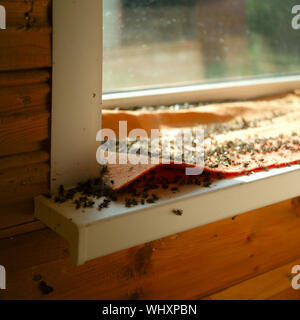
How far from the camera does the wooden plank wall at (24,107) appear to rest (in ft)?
2.90

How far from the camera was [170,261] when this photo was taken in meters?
1.26

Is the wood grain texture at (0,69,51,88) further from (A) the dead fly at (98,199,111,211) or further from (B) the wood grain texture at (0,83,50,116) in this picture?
(A) the dead fly at (98,199,111,211)

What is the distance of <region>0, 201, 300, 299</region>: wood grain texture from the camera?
1034 mm

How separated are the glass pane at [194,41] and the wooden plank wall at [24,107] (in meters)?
0.55

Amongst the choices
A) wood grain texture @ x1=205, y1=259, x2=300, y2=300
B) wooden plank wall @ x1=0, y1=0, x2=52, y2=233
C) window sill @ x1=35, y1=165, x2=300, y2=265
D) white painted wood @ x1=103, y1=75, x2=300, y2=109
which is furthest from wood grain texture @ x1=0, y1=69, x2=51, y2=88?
wood grain texture @ x1=205, y1=259, x2=300, y2=300

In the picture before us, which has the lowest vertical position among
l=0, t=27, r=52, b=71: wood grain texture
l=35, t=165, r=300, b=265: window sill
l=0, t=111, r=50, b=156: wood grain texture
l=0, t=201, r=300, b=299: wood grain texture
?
l=0, t=201, r=300, b=299: wood grain texture

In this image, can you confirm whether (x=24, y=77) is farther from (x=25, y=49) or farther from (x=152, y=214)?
(x=152, y=214)

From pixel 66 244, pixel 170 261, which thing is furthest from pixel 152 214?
pixel 170 261

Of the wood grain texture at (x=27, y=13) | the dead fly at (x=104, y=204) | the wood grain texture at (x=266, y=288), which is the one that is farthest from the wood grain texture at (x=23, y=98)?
the wood grain texture at (x=266, y=288)

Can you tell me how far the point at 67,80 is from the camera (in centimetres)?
97

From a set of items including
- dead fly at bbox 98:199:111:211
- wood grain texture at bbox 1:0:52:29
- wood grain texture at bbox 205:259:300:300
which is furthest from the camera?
wood grain texture at bbox 205:259:300:300

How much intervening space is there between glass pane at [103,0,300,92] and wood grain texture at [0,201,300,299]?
0.55 metres

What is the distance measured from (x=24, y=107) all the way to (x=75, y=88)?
4.4 inches
